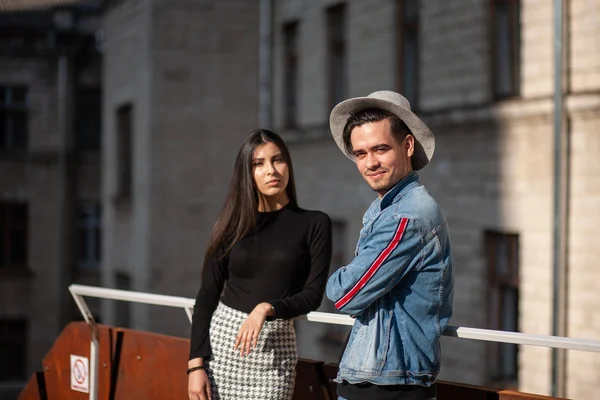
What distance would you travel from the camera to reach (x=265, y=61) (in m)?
18.5

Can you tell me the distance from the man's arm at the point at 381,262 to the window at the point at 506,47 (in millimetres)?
9165

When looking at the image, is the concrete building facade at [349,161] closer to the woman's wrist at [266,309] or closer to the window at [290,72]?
the window at [290,72]

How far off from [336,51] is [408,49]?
2190 millimetres

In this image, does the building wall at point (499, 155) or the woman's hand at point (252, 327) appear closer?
the woman's hand at point (252, 327)

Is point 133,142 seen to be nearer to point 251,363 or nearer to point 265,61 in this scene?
point 265,61

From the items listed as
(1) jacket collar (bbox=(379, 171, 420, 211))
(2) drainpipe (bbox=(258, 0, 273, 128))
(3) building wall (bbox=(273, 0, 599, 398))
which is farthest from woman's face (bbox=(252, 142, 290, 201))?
(2) drainpipe (bbox=(258, 0, 273, 128))

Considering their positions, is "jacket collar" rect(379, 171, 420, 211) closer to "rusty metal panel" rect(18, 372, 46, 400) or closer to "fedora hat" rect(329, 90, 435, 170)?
"fedora hat" rect(329, 90, 435, 170)

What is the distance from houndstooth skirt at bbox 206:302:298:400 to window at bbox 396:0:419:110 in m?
9.97

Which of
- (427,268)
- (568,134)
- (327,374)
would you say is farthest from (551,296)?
(427,268)

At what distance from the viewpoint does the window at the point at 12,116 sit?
1163 inches

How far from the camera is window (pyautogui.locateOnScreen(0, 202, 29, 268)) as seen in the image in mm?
29625

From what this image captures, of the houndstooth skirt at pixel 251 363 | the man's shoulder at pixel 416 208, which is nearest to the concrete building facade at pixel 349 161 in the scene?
the houndstooth skirt at pixel 251 363

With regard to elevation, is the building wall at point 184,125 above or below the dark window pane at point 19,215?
above

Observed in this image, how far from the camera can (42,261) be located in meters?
29.5
